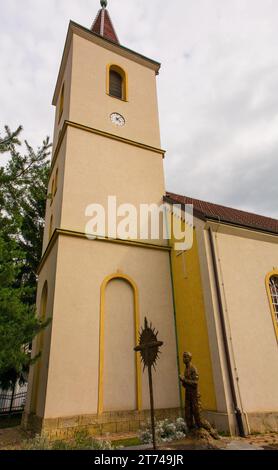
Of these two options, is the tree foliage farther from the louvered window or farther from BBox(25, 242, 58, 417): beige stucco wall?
the louvered window

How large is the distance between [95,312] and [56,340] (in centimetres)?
151

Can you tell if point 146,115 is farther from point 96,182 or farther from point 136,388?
point 136,388

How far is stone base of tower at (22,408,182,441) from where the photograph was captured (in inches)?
329

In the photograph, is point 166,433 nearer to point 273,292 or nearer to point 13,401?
point 273,292

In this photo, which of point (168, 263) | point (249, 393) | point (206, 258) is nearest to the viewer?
point (249, 393)

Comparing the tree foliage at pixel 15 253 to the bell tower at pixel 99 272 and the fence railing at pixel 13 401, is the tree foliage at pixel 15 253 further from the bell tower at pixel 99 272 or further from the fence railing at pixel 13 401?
the fence railing at pixel 13 401

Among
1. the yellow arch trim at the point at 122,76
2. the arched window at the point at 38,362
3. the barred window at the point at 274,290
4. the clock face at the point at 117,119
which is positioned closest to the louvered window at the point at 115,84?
the yellow arch trim at the point at 122,76

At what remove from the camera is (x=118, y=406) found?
31.3 feet

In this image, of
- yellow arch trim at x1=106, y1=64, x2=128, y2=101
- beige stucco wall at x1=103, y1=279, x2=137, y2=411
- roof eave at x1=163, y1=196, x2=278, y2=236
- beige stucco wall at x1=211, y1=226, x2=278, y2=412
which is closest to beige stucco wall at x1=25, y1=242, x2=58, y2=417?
beige stucco wall at x1=103, y1=279, x2=137, y2=411

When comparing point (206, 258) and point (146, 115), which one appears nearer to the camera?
point (206, 258)

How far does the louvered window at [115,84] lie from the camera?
52.1ft

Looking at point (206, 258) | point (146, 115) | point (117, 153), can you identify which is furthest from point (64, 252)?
point (146, 115)

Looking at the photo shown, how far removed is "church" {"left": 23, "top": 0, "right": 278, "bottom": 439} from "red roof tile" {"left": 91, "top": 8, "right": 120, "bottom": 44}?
Result: 308 inches
